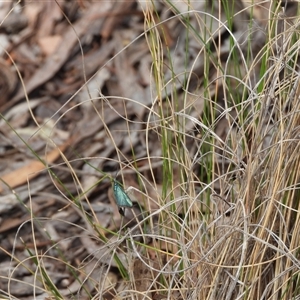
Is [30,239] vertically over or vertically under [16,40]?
under

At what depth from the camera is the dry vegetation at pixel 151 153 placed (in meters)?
1.30

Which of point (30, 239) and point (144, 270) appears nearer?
point (144, 270)

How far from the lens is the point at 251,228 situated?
1321mm

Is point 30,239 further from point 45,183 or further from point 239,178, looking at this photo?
point 239,178

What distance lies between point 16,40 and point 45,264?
80cm

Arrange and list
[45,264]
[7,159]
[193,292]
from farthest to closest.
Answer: [7,159], [45,264], [193,292]

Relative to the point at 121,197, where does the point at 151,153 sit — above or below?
below

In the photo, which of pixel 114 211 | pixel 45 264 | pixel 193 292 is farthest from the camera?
pixel 114 211

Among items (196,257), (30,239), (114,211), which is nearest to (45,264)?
(30,239)

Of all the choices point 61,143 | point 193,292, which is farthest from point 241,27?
point 193,292

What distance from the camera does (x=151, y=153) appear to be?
195 centimetres

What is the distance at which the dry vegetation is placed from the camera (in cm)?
130

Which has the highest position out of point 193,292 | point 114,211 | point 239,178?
point 239,178

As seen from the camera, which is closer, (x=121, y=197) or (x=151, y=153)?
(x=121, y=197)
